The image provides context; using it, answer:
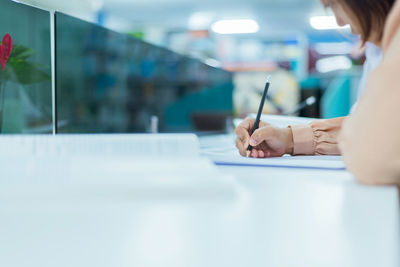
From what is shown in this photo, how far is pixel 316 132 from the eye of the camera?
95 centimetres

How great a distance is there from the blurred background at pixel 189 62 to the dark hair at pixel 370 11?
159mm

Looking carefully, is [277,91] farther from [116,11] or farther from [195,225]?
[195,225]

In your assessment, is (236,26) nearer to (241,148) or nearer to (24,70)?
(24,70)

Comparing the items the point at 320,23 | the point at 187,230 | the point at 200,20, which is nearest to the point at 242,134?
the point at 187,230

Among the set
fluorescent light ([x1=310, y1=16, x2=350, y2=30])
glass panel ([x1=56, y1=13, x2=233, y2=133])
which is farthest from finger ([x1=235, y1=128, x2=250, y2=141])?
fluorescent light ([x1=310, y1=16, x2=350, y2=30])

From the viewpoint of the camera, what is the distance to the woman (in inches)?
25.4

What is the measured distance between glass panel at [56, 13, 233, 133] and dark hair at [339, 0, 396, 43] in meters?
0.87

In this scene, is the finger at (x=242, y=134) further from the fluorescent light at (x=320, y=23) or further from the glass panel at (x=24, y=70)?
the fluorescent light at (x=320, y=23)

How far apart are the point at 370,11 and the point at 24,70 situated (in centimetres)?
75

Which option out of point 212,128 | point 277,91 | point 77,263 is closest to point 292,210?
point 77,263

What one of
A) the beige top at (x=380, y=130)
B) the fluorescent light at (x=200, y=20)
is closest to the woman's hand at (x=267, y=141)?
the beige top at (x=380, y=130)

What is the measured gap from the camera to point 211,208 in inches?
13.9

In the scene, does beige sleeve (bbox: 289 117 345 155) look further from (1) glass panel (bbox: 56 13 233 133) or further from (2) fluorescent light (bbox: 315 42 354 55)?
(2) fluorescent light (bbox: 315 42 354 55)

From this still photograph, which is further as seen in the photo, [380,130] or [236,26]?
[236,26]
